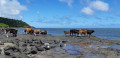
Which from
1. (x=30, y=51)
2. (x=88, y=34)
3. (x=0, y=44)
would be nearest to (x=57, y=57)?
(x=30, y=51)

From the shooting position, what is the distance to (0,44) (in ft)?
44.9

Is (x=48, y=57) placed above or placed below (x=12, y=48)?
below

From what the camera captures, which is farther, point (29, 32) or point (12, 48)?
point (29, 32)

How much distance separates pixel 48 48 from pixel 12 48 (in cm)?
363

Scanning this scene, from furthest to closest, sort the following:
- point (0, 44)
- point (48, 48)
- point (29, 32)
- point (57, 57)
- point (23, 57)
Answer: point (29, 32) → point (0, 44) → point (48, 48) → point (57, 57) → point (23, 57)

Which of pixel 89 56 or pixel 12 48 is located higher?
pixel 12 48

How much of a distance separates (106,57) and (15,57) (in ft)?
19.7

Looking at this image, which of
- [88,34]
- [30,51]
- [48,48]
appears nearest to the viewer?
[30,51]

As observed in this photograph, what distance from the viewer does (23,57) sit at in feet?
25.8

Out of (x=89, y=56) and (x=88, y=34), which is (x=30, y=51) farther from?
(x=88, y=34)

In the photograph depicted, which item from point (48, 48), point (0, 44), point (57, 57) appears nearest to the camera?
point (57, 57)

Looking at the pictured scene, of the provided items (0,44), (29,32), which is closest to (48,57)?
(0,44)

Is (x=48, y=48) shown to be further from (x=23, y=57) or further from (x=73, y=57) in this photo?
(x=23, y=57)

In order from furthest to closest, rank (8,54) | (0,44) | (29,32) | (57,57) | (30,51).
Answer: (29,32), (0,44), (30,51), (57,57), (8,54)
